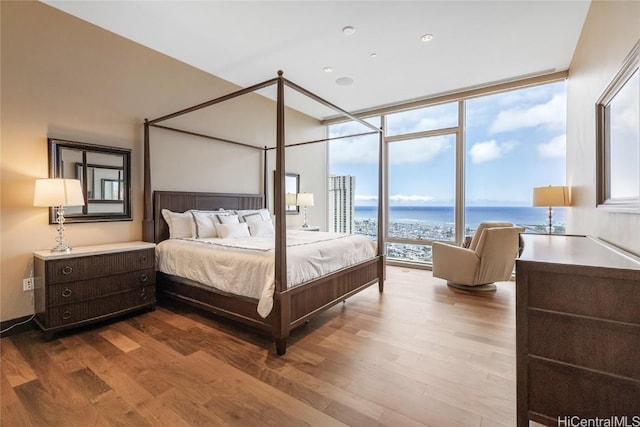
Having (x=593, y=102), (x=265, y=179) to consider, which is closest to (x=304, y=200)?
(x=265, y=179)

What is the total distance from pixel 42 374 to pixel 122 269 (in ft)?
3.58

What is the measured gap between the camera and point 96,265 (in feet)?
9.15

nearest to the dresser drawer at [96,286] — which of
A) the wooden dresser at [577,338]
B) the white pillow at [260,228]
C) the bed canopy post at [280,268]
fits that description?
the white pillow at [260,228]

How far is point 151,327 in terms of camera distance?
284cm

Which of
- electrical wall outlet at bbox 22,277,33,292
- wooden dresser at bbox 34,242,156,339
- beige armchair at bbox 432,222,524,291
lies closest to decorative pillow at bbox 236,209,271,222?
wooden dresser at bbox 34,242,156,339

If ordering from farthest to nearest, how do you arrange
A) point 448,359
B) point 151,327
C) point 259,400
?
1. point 151,327
2. point 448,359
3. point 259,400

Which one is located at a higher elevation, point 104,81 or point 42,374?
point 104,81

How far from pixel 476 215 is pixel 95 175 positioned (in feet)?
17.7

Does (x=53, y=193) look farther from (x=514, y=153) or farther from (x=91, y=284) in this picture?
(x=514, y=153)

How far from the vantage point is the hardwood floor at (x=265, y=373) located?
165 cm

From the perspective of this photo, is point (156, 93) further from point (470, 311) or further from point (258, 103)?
point (470, 311)

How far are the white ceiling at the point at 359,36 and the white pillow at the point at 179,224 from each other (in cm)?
211

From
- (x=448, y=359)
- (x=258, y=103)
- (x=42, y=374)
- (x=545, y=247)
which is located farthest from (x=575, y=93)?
(x=42, y=374)

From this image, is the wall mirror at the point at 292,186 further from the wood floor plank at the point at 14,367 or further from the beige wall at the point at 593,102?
the beige wall at the point at 593,102
